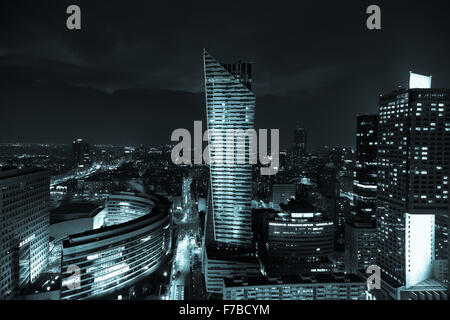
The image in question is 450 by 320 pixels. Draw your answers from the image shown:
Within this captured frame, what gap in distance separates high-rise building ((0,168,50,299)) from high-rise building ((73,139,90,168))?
49.5ft

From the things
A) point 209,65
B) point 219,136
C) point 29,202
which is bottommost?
point 29,202

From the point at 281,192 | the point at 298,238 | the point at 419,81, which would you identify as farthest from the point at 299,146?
the point at 419,81

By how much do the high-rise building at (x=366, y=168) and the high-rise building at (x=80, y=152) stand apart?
70.9 ft

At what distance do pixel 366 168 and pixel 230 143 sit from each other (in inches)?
447

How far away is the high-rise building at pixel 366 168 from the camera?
67.0ft

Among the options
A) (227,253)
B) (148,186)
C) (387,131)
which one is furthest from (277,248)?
(148,186)

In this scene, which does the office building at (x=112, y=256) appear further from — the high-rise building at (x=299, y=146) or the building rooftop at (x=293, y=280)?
the high-rise building at (x=299, y=146)

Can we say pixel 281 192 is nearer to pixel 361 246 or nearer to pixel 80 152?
pixel 361 246

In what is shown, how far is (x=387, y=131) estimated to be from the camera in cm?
1239

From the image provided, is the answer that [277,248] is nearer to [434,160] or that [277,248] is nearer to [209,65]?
[434,160]

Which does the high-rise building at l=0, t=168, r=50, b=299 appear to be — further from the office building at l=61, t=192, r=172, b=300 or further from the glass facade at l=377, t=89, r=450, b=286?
the glass facade at l=377, t=89, r=450, b=286

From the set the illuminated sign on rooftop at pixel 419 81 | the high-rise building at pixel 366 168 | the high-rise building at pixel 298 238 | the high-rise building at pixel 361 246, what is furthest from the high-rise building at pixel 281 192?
the illuminated sign on rooftop at pixel 419 81
